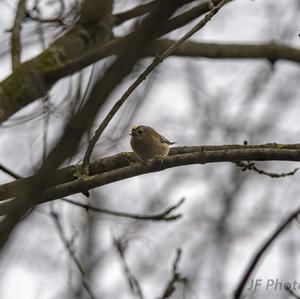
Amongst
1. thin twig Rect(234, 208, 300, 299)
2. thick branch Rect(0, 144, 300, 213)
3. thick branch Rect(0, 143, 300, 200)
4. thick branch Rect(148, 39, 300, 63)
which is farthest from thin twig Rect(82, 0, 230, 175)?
thick branch Rect(148, 39, 300, 63)

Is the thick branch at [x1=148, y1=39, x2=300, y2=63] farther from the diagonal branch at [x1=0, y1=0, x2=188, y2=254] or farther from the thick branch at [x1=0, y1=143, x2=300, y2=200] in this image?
the diagonal branch at [x1=0, y1=0, x2=188, y2=254]

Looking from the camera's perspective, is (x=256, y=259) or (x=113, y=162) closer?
(x=256, y=259)

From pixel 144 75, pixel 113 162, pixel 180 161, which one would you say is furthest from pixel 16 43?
pixel 144 75

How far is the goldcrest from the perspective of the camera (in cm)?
408

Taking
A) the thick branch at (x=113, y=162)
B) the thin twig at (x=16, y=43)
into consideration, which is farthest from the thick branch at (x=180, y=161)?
the thin twig at (x=16, y=43)

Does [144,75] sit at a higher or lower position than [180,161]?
lower

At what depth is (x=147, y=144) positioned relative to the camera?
420cm

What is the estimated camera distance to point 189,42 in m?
5.02

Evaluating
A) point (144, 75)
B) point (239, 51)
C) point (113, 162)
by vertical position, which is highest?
point (239, 51)

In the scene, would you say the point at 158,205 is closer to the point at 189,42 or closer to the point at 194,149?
the point at 189,42

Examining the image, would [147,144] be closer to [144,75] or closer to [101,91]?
[144,75]

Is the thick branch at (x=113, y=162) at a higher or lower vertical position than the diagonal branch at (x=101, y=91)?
higher

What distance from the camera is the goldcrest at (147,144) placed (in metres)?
4.08

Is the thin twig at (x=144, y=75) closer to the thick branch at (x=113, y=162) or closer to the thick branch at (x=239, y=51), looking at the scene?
the thick branch at (x=113, y=162)
